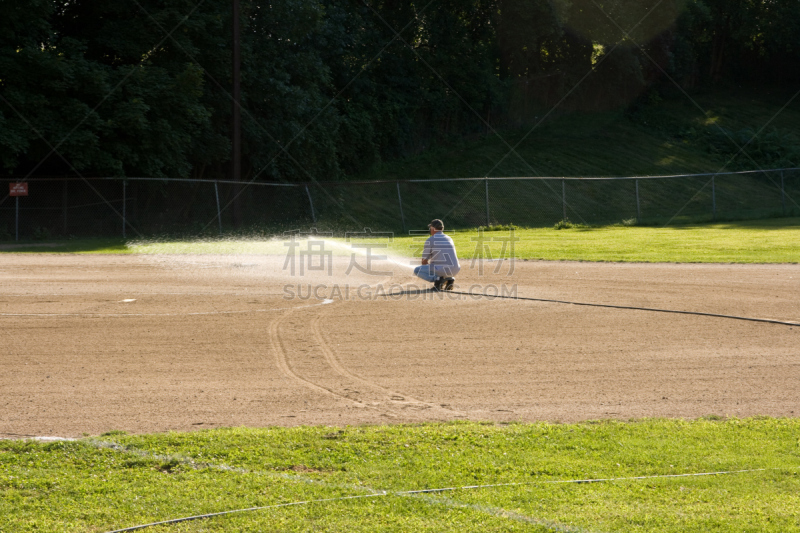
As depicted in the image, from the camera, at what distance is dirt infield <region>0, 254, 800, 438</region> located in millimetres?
7898

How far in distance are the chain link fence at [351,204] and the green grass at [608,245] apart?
8.44 ft

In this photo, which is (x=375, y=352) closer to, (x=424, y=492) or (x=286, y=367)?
(x=286, y=367)

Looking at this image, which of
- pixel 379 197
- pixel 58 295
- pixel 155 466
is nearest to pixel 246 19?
pixel 379 197

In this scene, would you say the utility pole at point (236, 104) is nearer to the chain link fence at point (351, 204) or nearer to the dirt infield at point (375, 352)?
the chain link fence at point (351, 204)

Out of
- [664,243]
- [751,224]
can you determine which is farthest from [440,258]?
[751,224]

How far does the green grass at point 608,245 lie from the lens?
22375 mm

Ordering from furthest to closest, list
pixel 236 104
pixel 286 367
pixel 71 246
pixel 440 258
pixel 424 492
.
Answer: pixel 236 104
pixel 71 246
pixel 440 258
pixel 286 367
pixel 424 492

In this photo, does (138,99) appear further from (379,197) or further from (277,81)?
(379,197)

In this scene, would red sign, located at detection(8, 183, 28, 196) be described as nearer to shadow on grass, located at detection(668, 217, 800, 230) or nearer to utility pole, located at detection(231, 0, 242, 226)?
utility pole, located at detection(231, 0, 242, 226)

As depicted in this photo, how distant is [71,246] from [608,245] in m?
17.3

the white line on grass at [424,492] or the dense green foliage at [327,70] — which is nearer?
the white line on grass at [424,492]

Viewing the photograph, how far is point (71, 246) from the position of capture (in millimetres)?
25391

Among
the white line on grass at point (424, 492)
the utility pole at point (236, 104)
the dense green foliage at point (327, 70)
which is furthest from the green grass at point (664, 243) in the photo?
the white line on grass at point (424, 492)

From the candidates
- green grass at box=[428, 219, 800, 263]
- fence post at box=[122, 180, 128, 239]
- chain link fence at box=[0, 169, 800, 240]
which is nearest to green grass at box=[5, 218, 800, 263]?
green grass at box=[428, 219, 800, 263]
